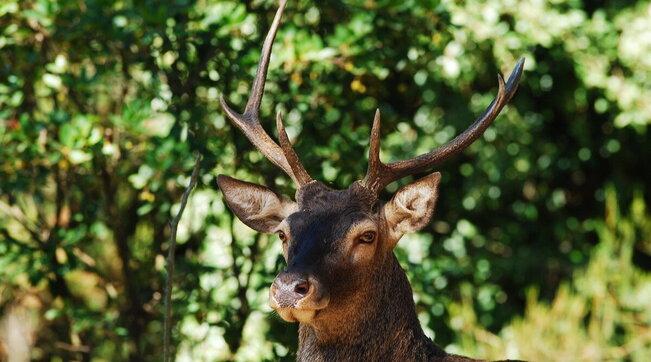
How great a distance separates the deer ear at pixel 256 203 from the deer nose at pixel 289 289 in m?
0.74

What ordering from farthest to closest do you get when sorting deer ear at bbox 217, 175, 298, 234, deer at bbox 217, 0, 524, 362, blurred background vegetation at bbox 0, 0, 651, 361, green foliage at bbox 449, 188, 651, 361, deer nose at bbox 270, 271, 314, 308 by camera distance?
green foliage at bbox 449, 188, 651, 361 < blurred background vegetation at bbox 0, 0, 651, 361 < deer ear at bbox 217, 175, 298, 234 < deer at bbox 217, 0, 524, 362 < deer nose at bbox 270, 271, 314, 308

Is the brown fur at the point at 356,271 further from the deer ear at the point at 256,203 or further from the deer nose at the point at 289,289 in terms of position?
the deer ear at the point at 256,203

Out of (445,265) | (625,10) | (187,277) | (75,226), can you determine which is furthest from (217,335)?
(625,10)

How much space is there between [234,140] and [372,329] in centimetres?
190

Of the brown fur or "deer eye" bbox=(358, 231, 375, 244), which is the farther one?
"deer eye" bbox=(358, 231, 375, 244)

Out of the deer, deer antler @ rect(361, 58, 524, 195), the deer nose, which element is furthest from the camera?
deer antler @ rect(361, 58, 524, 195)

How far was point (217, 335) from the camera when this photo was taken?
5449mm

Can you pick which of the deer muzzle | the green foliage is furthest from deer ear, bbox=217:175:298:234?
the green foliage

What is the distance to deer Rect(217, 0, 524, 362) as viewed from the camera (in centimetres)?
341

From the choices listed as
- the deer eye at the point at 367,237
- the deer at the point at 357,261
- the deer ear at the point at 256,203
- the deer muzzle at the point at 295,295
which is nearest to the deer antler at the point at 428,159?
the deer at the point at 357,261

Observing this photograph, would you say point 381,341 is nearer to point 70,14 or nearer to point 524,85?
point 70,14

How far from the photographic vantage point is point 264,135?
4.04m

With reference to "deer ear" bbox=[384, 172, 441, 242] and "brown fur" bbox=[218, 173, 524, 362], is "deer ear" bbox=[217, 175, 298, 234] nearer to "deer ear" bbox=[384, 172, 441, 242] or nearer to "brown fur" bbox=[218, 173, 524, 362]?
"brown fur" bbox=[218, 173, 524, 362]

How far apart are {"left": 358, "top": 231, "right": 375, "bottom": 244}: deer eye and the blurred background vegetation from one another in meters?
1.39
